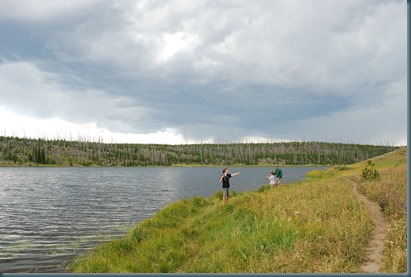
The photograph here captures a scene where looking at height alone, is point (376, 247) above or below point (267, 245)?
above

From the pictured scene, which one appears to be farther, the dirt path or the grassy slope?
the grassy slope

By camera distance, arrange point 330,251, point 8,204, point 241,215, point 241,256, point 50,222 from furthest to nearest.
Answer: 1. point 8,204
2. point 50,222
3. point 241,215
4. point 241,256
5. point 330,251

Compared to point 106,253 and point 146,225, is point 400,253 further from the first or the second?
point 146,225

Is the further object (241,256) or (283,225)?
(283,225)

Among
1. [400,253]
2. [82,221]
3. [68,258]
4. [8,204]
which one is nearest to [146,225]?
[68,258]

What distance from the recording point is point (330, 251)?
10.6 metres

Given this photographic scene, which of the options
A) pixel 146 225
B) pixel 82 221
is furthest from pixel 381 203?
pixel 82 221

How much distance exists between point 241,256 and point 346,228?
165 inches

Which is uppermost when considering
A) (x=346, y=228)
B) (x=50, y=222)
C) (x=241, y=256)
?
(x=346, y=228)

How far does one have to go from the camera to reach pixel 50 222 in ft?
102

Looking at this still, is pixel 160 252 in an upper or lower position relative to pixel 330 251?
lower

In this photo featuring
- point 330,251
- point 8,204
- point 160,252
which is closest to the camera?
point 330,251

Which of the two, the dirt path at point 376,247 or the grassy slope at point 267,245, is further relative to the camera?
the grassy slope at point 267,245

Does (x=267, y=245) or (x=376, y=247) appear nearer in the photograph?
(x=376, y=247)
